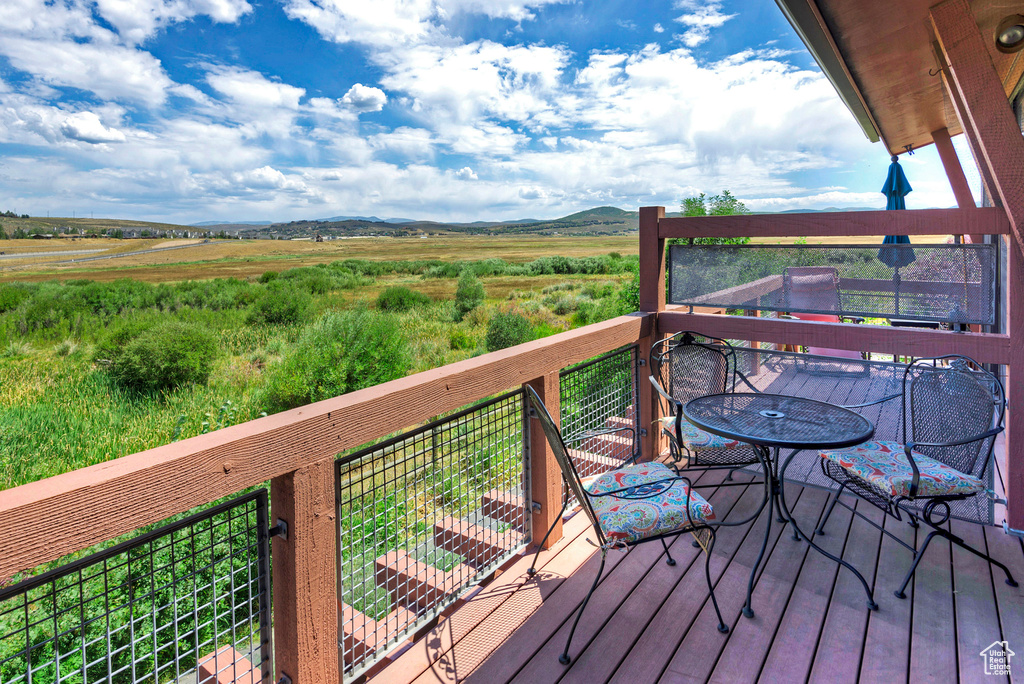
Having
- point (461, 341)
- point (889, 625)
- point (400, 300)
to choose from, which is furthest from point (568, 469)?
point (400, 300)

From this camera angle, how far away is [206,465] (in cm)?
113

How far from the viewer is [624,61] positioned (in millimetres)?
88250

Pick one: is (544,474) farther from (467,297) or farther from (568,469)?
(467,297)

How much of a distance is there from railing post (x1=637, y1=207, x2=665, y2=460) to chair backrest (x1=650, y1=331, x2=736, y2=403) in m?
0.10

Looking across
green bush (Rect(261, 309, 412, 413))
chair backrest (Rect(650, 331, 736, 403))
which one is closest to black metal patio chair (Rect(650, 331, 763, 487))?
chair backrest (Rect(650, 331, 736, 403))

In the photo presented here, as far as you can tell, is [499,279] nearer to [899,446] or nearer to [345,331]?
[345,331]

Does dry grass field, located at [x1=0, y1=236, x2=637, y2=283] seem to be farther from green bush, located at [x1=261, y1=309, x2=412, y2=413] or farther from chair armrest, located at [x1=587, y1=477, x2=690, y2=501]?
chair armrest, located at [x1=587, y1=477, x2=690, y2=501]

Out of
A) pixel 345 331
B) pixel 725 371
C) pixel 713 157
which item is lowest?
pixel 345 331

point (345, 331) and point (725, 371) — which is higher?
point (725, 371)

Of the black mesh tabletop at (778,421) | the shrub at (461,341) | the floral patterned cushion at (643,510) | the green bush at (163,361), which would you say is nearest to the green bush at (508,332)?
the shrub at (461,341)

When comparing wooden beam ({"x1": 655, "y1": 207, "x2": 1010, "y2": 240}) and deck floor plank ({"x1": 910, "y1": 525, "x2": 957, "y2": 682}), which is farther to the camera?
wooden beam ({"x1": 655, "y1": 207, "x2": 1010, "y2": 240})

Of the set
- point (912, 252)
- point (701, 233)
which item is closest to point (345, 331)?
point (701, 233)

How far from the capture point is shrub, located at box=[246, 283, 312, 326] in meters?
27.3

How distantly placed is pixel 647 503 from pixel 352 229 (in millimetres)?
66432
